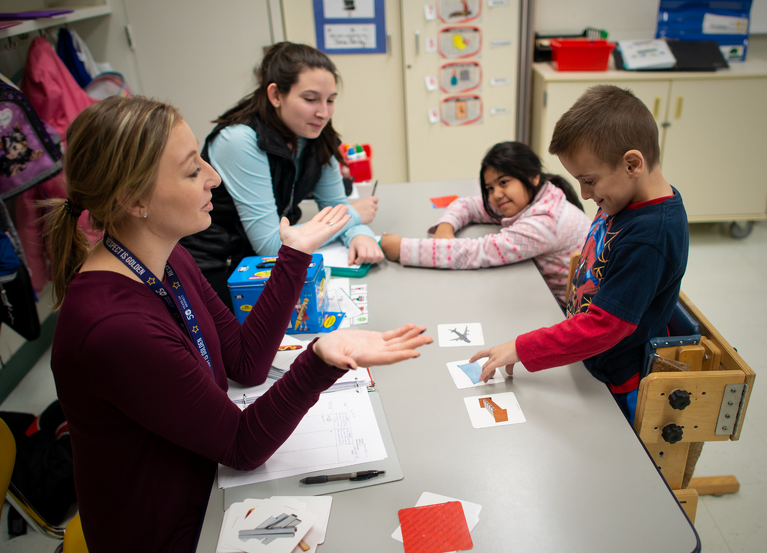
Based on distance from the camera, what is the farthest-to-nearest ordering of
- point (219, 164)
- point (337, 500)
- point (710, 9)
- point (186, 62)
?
1. point (186, 62)
2. point (710, 9)
3. point (219, 164)
4. point (337, 500)

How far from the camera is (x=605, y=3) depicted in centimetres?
379

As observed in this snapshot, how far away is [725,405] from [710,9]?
344 cm

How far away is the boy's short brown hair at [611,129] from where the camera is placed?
1.11m

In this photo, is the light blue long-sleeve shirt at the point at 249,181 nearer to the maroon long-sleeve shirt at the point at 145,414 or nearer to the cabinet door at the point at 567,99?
the maroon long-sleeve shirt at the point at 145,414

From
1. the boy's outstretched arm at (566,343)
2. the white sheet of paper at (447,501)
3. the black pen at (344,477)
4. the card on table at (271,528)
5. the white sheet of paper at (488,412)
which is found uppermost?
the boy's outstretched arm at (566,343)

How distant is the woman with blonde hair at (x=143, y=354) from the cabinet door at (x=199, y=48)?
2.86m

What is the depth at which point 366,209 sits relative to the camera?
211 centimetres

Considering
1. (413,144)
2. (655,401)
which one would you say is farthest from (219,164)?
(413,144)

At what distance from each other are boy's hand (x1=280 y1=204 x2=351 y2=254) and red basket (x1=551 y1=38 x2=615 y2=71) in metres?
2.67

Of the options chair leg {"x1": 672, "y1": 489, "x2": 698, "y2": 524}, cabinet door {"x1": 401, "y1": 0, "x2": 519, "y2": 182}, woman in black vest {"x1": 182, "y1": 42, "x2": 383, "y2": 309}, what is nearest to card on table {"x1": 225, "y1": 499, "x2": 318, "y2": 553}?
chair leg {"x1": 672, "y1": 489, "x2": 698, "y2": 524}

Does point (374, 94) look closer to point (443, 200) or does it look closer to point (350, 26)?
point (350, 26)

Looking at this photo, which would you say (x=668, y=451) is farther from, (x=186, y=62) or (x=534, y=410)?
(x=186, y=62)

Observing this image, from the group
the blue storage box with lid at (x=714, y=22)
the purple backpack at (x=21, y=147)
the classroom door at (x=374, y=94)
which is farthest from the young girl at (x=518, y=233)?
the blue storage box with lid at (x=714, y=22)

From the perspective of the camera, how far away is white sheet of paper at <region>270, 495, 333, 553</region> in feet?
2.91
